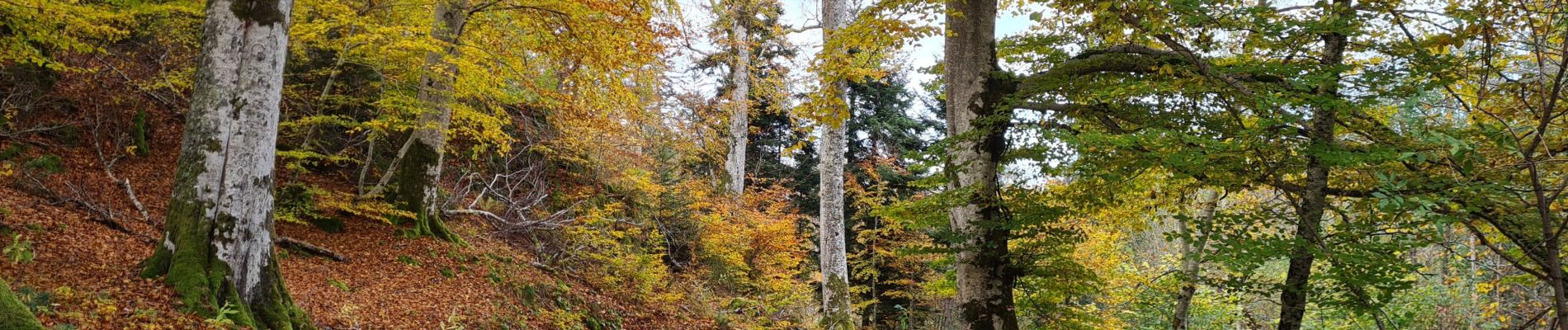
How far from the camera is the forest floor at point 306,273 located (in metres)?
4.64

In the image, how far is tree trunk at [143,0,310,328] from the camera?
15.7 ft

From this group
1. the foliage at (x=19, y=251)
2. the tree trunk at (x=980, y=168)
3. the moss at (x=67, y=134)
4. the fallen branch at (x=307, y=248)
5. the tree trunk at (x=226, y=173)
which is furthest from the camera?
the moss at (x=67, y=134)

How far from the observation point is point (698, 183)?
14.9m

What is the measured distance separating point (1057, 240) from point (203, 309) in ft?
21.0

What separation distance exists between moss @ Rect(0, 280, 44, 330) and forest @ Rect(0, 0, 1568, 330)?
0.05 meters

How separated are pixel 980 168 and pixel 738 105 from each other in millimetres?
10595

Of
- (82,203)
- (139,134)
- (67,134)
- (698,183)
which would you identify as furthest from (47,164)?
(698,183)

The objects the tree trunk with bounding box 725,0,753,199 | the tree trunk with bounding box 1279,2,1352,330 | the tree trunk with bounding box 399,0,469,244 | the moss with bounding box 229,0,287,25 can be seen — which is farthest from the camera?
the tree trunk with bounding box 725,0,753,199

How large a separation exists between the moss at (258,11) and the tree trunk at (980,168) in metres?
5.18

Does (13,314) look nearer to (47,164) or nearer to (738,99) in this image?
(47,164)

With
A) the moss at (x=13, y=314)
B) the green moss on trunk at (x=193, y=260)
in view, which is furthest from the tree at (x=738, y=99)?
the moss at (x=13, y=314)

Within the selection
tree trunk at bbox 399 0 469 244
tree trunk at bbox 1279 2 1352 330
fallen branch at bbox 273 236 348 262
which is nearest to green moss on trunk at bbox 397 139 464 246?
tree trunk at bbox 399 0 469 244

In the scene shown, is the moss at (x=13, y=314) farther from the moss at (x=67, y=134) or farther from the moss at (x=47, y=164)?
the moss at (x=67, y=134)

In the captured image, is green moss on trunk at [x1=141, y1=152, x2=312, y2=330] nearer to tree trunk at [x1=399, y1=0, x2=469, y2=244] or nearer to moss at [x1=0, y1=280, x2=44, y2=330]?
moss at [x1=0, y1=280, x2=44, y2=330]
